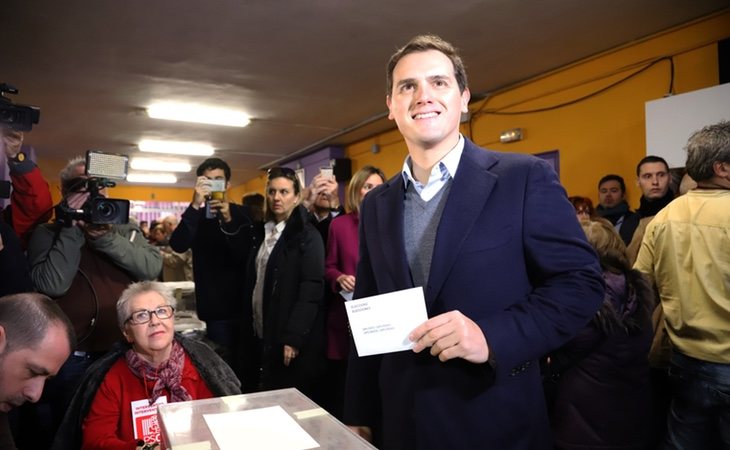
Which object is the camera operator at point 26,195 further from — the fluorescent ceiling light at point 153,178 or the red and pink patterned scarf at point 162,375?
the fluorescent ceiling light at point 153,178

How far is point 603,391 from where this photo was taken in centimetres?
208

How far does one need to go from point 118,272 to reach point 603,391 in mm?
2254

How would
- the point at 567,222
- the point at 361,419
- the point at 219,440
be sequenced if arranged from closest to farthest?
the point at 219,440, the point at 567,222, the point at 361,419

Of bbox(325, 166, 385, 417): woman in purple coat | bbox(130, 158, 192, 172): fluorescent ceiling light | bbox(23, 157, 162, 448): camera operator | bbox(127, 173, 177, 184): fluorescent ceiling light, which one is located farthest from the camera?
bbox(127, 173, 177, 184): fluorescent ceiling light

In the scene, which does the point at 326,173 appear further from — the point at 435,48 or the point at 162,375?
the point at 435,48

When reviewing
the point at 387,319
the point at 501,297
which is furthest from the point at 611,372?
the point at 387,319

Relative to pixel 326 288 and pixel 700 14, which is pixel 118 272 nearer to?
pixel 326 288

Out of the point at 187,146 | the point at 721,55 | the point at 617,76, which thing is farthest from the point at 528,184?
the point at 187,146

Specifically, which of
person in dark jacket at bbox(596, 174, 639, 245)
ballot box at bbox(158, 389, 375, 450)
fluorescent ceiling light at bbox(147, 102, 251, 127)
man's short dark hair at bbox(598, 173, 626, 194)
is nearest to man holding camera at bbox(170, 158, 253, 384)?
ballot box at bbox(158, 389, 375, 450)

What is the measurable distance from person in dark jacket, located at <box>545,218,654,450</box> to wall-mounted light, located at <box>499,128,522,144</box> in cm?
377

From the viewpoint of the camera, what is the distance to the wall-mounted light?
225 inches

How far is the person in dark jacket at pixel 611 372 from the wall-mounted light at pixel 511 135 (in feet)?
12.4

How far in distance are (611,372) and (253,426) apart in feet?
5.47

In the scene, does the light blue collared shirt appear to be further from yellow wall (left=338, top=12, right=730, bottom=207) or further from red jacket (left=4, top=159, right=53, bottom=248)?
yellow wall (left=338, top=12, right=730, bottom=207)
